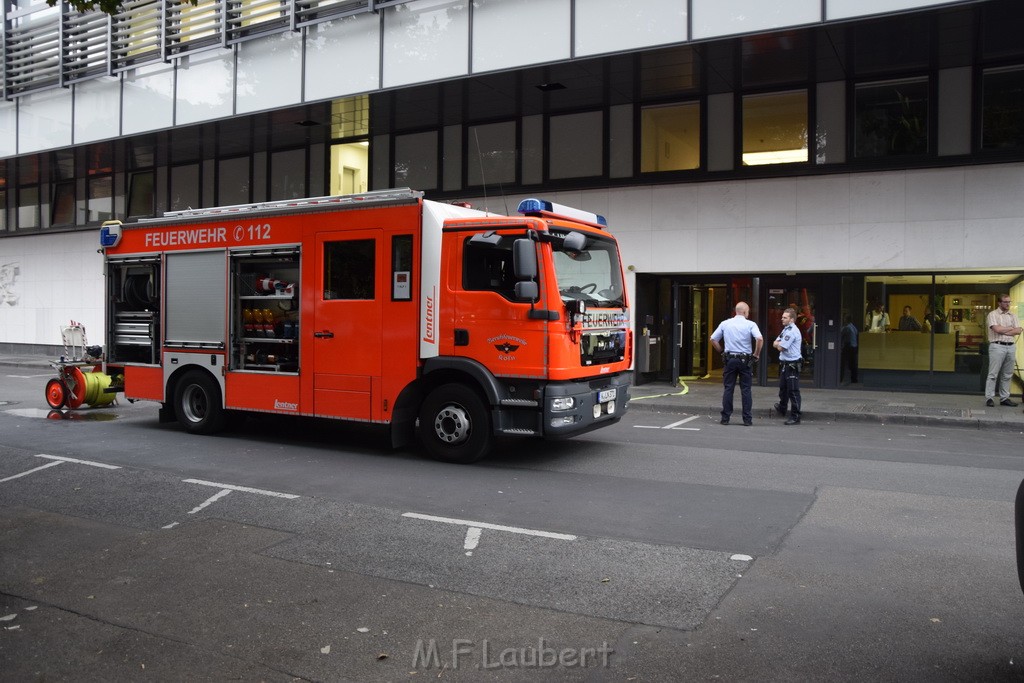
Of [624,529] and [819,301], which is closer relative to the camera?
[624,529]

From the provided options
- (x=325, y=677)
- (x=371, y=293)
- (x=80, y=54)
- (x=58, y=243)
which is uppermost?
(x=80, y=54)

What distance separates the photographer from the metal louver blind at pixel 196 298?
1091cm

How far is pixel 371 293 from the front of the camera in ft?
31.2

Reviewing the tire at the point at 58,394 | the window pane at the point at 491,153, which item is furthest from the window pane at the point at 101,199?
the tire at the point at 58,394

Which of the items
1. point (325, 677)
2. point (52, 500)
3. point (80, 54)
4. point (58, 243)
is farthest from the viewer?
point (58, 243)

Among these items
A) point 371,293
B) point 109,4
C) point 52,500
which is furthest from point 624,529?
point 109,4

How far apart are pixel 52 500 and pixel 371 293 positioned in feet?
12.8

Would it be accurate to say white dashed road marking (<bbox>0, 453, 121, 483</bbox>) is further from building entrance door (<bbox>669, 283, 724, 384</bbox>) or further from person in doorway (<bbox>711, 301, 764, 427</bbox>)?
building entrance door (<bbox>669, 283, 724, 384</bbox>)

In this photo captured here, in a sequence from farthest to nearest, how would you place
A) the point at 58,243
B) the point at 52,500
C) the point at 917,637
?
the point at 58,243
the point at 52,500
the point at 917,637

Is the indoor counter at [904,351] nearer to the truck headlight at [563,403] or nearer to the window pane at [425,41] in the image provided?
the window pane at [425,41]

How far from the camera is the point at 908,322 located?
54.3 ft

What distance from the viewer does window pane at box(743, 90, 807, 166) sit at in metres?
16.9

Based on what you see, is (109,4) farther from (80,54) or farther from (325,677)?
(80,54)

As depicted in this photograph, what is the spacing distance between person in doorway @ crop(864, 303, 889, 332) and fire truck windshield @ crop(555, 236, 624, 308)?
9.18 metres
